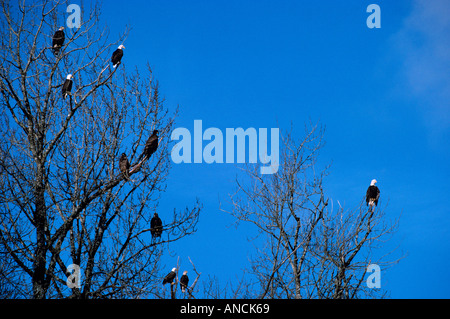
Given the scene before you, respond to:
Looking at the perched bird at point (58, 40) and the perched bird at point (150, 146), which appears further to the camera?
the perched bird at point (150, 146)

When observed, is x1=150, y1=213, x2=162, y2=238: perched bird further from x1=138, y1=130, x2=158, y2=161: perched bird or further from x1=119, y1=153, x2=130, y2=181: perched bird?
x1=119, y1=153, x2=130, y2=181: perched bird

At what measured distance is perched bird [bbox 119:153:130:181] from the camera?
10436 millimetres

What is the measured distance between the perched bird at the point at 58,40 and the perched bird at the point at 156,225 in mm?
4048

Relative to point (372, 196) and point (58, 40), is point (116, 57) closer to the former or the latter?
point (58, 40)

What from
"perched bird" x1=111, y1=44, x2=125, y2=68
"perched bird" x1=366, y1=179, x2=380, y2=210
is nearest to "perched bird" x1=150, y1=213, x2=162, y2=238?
"perched bird" x1=111, y1=44, x2=125, y2=68

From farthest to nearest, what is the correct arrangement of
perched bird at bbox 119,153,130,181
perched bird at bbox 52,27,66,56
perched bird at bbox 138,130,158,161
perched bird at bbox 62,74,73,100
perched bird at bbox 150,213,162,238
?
perched bird at bbox 150,213,162,238 < perched bird at bbox 138,130,158,161 < perched bird at bbox 52,27,66,56 < perched bird at bbox 62,74,73,100 < perched bird at bbox 119,153,130,181

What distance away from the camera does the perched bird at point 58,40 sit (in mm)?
10953

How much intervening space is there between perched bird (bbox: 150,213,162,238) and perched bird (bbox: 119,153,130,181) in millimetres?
1788

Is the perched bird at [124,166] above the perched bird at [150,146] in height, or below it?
below

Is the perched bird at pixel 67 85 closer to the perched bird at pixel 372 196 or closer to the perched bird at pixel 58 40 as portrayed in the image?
the perched bird at pixel 58 40

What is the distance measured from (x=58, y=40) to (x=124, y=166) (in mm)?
2921

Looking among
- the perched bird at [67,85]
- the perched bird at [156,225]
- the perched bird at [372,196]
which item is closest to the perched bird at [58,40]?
the perched bird at [67,85]
